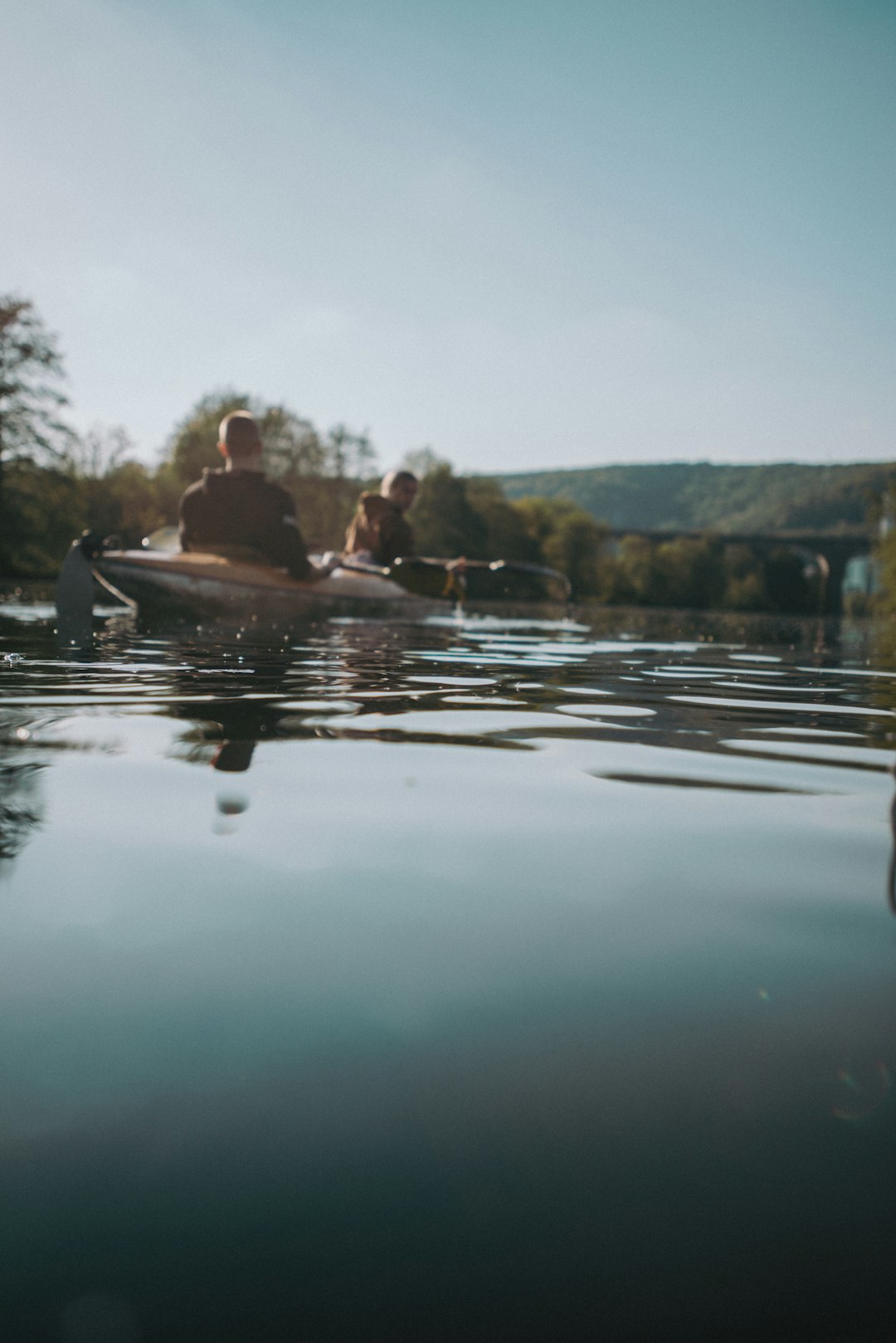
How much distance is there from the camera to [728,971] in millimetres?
1801

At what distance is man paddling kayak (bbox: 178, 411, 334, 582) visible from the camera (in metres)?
12.1

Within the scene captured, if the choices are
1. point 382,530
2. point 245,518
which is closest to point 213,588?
point 245,518

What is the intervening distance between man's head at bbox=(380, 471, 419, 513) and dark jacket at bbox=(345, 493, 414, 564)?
88 millimetres

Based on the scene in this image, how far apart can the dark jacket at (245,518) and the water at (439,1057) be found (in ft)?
29.3

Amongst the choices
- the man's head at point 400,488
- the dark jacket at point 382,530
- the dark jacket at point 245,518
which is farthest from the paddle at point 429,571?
the dark jacket at point 245,518

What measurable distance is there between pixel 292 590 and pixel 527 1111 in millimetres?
11203

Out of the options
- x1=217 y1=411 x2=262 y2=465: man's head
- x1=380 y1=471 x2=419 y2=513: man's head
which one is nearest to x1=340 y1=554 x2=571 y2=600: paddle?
x1=380 y1=471 x2=419 y2=513: man's head

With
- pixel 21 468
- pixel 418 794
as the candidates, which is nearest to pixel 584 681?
pixel 418 794

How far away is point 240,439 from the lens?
38.9 feet

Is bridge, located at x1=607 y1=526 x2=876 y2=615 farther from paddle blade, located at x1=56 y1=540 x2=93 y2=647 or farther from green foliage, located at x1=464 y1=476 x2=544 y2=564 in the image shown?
paddle blade, located at x1=56 y1=540 x2=93 y2=647

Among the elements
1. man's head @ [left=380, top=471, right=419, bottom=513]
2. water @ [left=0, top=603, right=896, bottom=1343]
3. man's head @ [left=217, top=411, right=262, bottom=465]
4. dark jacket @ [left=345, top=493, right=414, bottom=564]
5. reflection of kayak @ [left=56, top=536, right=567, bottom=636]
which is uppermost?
man's head @ [left=217, top=411, right=262, bottom=465]

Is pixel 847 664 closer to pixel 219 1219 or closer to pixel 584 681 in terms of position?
pixel 584 681

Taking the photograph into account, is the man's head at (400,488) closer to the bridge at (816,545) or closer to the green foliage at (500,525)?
the green foliage at (500,525)

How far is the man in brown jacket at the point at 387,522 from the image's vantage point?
14.8 m
